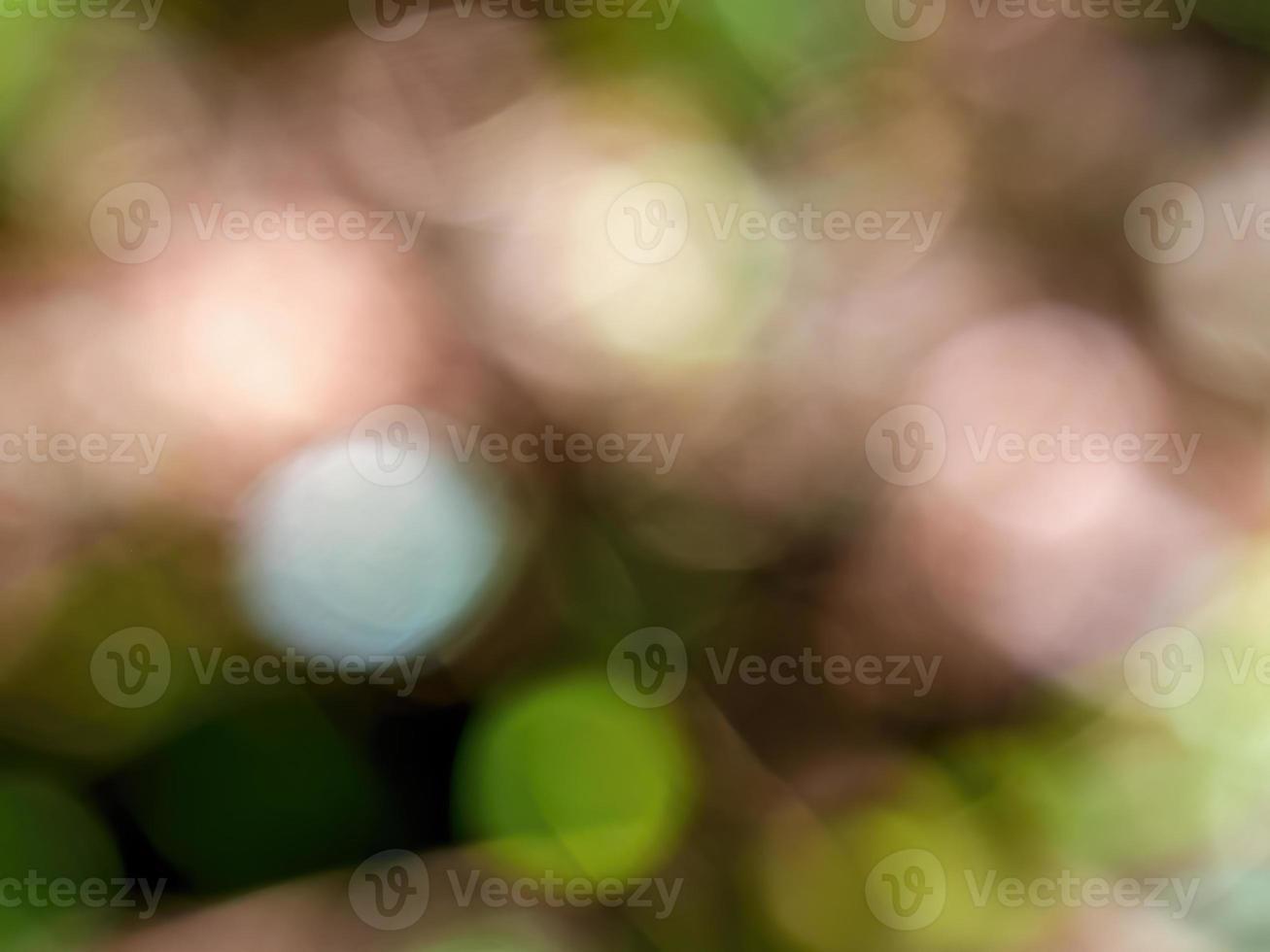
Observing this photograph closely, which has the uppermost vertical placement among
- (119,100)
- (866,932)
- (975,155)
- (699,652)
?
(975,155)

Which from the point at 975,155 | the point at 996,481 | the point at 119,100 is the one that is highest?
the point at 975,155

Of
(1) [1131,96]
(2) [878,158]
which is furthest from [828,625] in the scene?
(1) [1131,96]

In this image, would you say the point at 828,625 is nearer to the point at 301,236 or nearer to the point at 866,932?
the point at 866,932

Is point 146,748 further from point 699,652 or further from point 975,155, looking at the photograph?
point 975,155

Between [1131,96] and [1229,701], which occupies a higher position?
[1131,96]

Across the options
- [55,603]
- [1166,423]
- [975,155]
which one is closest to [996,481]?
[1166,423]

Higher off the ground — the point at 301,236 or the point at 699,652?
the point at 301,236
